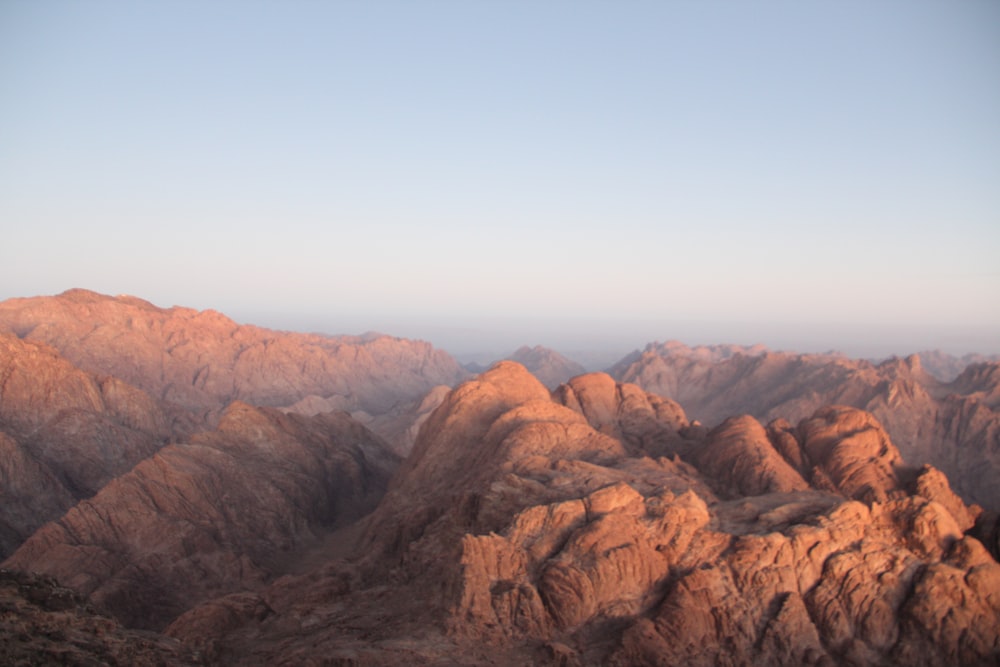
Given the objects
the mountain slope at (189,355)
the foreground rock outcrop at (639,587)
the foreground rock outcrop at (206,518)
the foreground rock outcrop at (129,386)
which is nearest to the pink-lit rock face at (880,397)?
the foreground rock outcrop at (639,587)

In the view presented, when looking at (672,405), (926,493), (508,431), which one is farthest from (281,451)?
(926,493)

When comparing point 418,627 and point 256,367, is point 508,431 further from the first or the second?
point 256,367

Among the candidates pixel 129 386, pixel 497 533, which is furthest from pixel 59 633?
pixel 129 386

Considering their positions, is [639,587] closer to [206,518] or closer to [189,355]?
[206,518]

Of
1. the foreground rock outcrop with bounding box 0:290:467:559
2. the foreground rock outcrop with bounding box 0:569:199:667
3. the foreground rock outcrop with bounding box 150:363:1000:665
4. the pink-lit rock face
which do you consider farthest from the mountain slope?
the foreground rock outcrop with bounding box 0:569:199:667

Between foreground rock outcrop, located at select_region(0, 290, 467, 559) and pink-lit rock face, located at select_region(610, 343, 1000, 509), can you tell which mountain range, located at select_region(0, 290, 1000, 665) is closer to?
foreground rock outcrop, located at select_region(0, 290, 467, 559)

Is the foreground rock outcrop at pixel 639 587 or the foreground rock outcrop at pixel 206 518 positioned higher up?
the foreground rock outcrop at pixel 639 587

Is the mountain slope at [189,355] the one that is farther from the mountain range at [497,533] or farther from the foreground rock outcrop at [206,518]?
the foreground rock outcrop at [206,518]

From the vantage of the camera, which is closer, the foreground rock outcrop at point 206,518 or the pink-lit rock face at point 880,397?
the foreground rock outcrop at point 206,518
